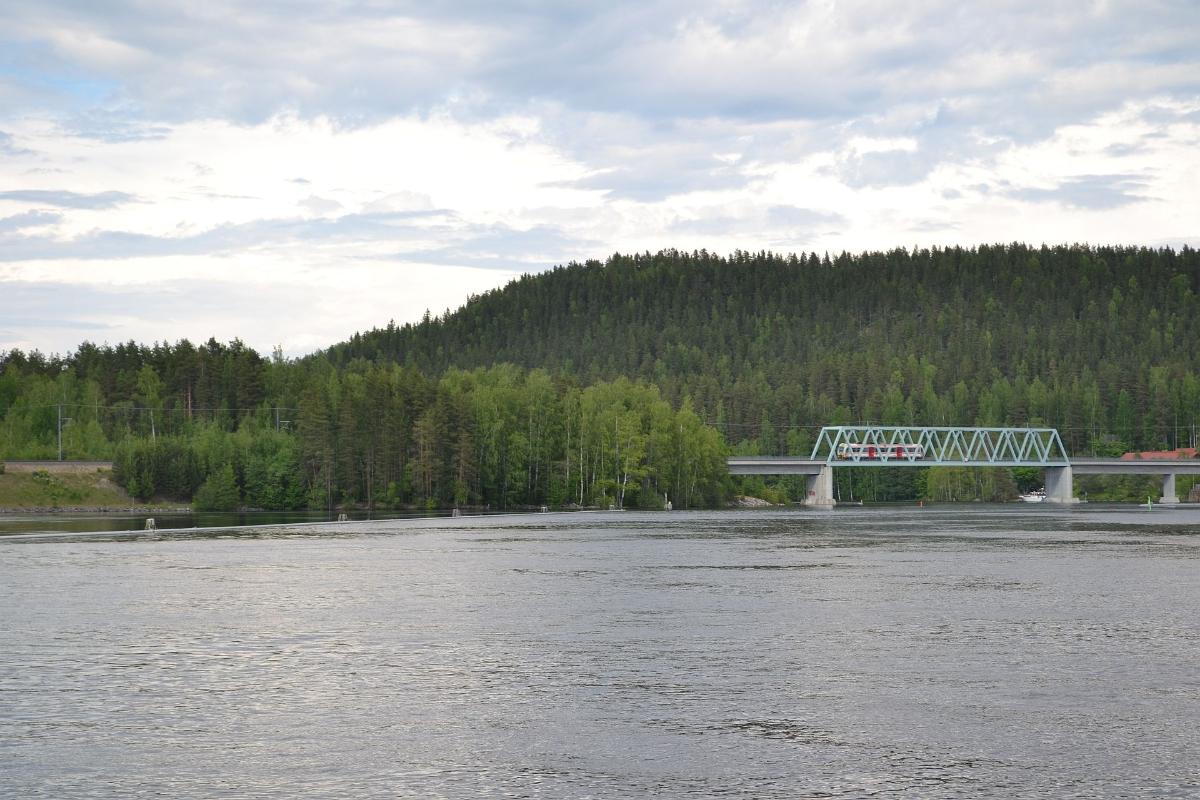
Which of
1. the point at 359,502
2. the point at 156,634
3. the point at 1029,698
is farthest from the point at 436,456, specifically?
the point at 1029,698

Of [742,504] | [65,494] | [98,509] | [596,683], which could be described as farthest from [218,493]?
[596,683]

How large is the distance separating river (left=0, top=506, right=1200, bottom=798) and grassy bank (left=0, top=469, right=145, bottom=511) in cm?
9775

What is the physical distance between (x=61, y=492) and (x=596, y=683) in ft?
453

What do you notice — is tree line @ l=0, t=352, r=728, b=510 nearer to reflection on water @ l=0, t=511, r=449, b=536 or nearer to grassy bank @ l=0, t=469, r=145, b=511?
grassy bank @ l=0, t=469, r=145, b=511

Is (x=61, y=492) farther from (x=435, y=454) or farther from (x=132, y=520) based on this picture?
(x=435, y=454)

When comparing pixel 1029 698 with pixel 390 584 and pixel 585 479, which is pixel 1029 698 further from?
pixel 585 479

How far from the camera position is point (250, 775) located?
20250 mm

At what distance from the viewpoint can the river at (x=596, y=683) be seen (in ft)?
66.9

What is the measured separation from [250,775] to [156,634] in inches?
673

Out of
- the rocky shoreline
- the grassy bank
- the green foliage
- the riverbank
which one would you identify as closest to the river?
the rocky shoreline

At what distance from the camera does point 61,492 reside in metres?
152

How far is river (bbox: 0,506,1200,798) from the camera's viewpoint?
20391mm

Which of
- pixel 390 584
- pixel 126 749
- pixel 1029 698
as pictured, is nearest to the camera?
pixel 126 749

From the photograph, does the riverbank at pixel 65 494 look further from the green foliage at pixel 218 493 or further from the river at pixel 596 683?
the river at pixel 596 683
